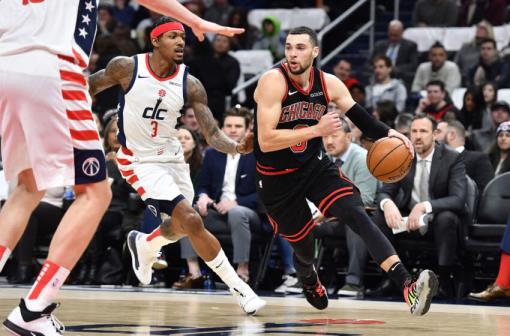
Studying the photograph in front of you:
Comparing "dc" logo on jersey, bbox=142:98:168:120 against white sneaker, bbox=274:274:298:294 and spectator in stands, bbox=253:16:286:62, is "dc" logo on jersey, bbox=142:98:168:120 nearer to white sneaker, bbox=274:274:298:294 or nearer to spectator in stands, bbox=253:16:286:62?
white sneaker, bbox=274:274:298:294

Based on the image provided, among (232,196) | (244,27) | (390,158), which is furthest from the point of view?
(244,27)

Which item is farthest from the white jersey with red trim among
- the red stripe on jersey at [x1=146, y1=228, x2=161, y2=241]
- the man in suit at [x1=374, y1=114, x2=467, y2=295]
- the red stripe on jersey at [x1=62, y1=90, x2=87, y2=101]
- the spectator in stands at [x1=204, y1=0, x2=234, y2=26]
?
the spectator in stands at [x1=204, y1=0, x2=234, y2=26]

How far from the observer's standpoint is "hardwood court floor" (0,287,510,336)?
5508 millimetres

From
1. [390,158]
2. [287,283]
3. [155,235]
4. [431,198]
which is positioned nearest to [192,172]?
[287,283]

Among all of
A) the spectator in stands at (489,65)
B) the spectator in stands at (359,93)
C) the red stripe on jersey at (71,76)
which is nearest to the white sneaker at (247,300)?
the red stripe on jersey at (71,76)

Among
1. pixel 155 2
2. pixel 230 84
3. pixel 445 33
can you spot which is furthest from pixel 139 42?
pixel 155 2

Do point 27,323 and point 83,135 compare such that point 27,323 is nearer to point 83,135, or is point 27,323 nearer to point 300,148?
point 83,135

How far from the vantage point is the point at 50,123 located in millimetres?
4242

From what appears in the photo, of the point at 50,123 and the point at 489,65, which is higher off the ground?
the point at 489,65

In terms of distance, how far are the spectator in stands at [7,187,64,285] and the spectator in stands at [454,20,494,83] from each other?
5.48 m

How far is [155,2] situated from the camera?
14.9ft

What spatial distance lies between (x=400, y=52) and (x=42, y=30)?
9.53m

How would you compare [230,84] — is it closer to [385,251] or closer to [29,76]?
[385,251]

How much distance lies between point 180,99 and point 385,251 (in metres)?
1.98
